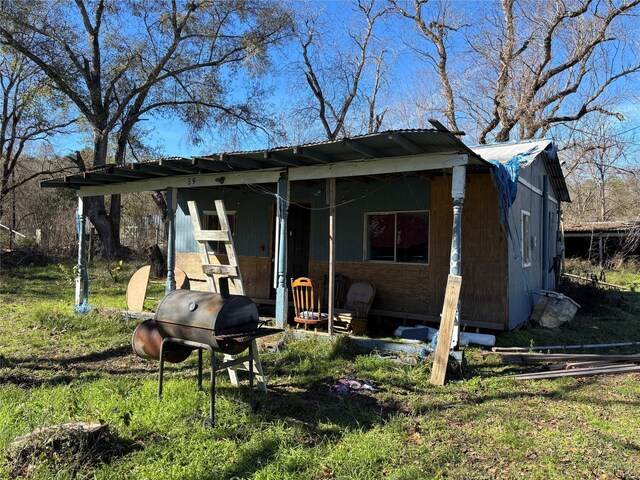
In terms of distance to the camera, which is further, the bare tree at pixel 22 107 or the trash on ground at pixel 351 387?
the bare tree at pixel 22 107

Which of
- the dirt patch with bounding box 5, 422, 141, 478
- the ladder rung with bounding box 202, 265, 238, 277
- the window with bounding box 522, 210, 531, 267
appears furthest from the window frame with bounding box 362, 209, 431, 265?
the dirt patch with bounding box 5, 422, 141, 478

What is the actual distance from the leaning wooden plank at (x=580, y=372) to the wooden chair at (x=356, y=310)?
2.95 metres

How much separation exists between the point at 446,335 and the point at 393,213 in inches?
149

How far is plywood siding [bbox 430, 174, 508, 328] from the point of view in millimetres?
7684

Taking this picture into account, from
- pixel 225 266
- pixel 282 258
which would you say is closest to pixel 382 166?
pixel 282 258

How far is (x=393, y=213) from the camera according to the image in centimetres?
888

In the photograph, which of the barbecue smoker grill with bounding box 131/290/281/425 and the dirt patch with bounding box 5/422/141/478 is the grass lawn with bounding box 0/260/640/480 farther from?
the barbecue smoker grill with bounding box 131/290/281/425

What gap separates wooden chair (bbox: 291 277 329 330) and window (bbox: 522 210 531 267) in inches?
158

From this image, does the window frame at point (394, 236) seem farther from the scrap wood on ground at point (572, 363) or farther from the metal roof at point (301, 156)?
the scrap wood on ground at point (572, 363)

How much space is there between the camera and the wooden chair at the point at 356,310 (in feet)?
26.6

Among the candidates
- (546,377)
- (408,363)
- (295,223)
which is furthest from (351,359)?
(295,223)

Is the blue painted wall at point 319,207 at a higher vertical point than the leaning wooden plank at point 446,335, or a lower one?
higher

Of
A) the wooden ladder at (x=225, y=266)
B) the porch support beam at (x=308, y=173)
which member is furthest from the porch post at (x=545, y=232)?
the wooden ladder at (x=225, y=266)

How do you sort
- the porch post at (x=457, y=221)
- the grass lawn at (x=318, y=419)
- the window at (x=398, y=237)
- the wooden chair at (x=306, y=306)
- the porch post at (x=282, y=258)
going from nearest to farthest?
the grass lawn at (x=318, y=419), the porch post at (x=457, y=221), the porch post at (x=282, y=258), the wooden chair at (x=306, y=306), the window at (x=398, y=237)
